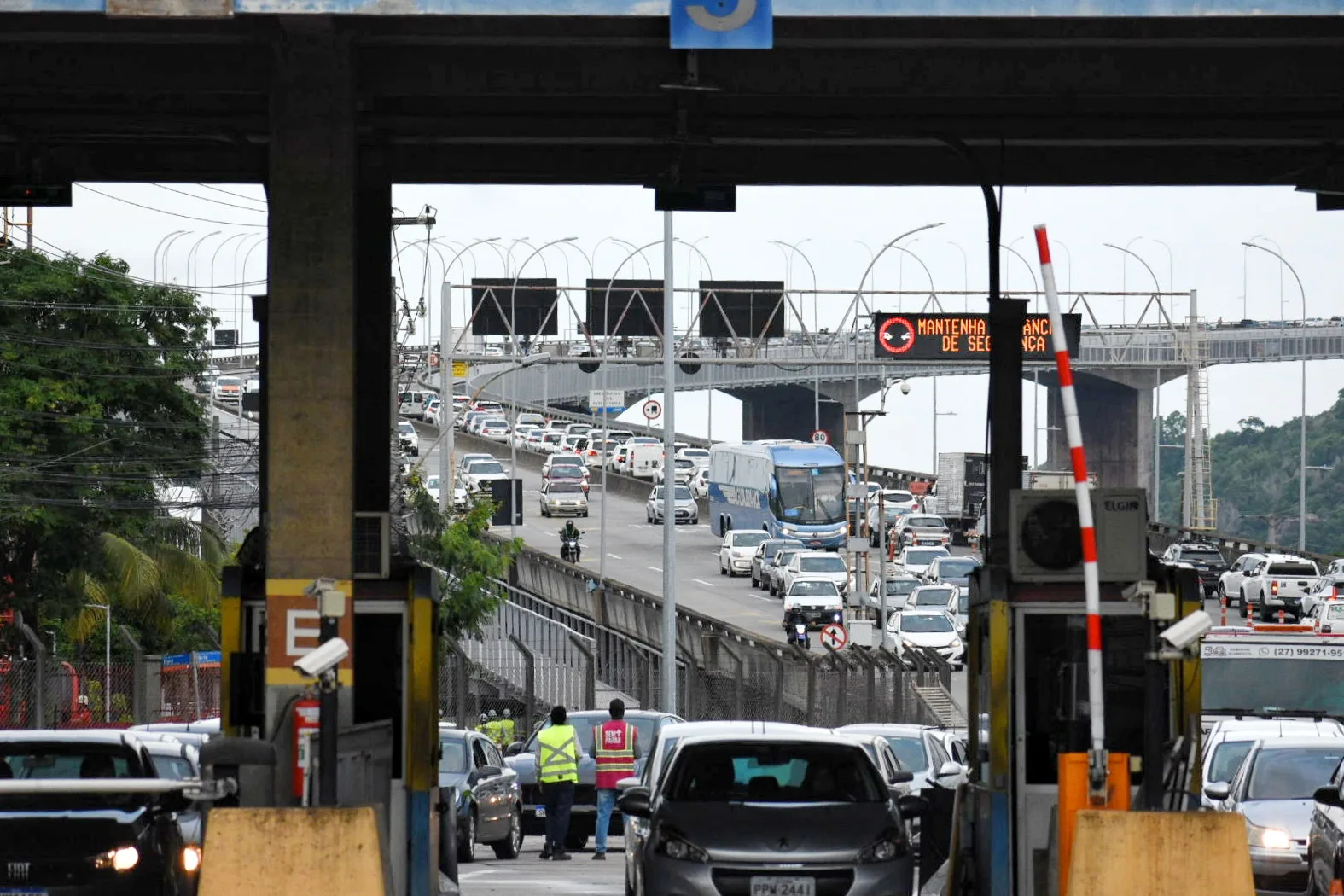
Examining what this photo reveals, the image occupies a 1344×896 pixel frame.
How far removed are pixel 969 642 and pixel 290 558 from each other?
4.53 meters

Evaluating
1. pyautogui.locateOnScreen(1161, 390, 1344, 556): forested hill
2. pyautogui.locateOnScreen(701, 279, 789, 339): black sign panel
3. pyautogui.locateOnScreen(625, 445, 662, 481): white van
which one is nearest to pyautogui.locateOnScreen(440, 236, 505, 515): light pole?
pyautogui.locateOnScreen(701, 279, 789, 339): black sign panel

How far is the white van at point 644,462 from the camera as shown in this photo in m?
96.3

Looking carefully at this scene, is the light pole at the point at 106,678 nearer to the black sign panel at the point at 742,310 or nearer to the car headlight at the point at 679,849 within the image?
the car headlight at the point at 679,849

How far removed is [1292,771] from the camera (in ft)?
61.0

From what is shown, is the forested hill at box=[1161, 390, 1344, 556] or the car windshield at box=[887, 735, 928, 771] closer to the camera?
the car windshield at box=[887, 735, 928, 771]

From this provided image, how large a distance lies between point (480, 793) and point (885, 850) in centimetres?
904

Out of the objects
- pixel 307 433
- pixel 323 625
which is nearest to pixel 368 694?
pixel 307 433

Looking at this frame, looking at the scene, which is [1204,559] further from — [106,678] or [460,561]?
[106,678]

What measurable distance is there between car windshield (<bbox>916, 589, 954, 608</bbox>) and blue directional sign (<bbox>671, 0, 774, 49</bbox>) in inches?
1640

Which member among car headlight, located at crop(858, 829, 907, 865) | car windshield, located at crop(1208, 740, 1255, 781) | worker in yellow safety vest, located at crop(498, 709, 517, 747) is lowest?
worker in yellow safety vest, located at crop(498, 709, 517, 747)

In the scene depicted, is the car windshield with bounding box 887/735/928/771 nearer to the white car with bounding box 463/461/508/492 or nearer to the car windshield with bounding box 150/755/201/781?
the car windshield with bounding box 150/755/201/781

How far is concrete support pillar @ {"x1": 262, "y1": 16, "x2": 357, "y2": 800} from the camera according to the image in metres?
13.4

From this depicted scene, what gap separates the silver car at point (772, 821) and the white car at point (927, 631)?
32.2 metres

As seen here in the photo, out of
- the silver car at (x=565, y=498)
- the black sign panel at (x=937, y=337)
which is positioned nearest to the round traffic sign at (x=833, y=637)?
the black sign panel at (x=937, y=337)
